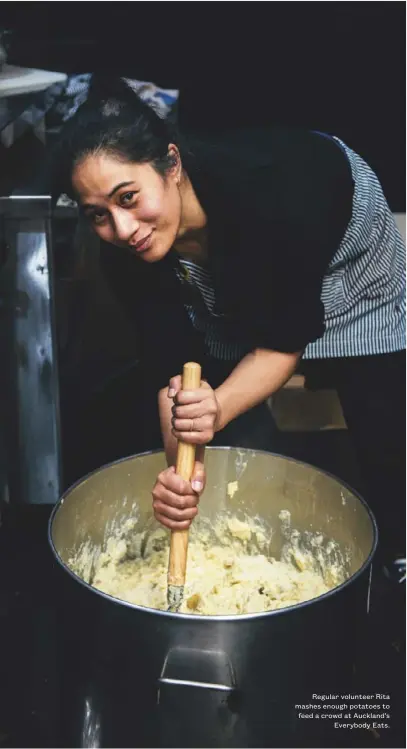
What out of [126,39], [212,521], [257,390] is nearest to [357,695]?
[212,521]

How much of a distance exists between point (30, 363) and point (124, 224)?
1.68 ft

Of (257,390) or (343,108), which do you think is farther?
(343,108)

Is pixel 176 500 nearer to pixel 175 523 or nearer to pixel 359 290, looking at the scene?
pixel 175 523

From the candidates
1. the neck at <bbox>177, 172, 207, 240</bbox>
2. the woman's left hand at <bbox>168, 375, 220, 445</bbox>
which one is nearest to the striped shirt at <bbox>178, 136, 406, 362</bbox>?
the neck at <bbox>177, 172, 207, 240</bbox>

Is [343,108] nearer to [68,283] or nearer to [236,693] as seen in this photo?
[68,283]

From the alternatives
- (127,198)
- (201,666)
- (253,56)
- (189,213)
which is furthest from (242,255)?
(201,666)

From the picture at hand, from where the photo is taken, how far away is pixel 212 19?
1.01 meters

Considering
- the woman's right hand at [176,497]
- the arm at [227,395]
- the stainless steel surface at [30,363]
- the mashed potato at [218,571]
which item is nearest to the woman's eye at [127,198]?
the arm at [227,395]

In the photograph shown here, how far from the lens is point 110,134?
2.35ft

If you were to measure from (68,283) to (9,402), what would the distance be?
54cm

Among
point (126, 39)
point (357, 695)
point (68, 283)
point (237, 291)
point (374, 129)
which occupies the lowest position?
point (357, 695)

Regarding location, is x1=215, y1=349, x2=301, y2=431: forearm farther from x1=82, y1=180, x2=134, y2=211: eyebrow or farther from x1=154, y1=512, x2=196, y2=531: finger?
x1=82, y1=180, x2=134, y2=211: eyebrow

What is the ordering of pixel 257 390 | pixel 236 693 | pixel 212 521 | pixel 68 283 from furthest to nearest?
pixel 68 283 → pixel 212 521 → pixel 257 390 → pixel 236 693

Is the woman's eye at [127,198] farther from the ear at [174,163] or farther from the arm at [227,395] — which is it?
the arm at [227,395]
